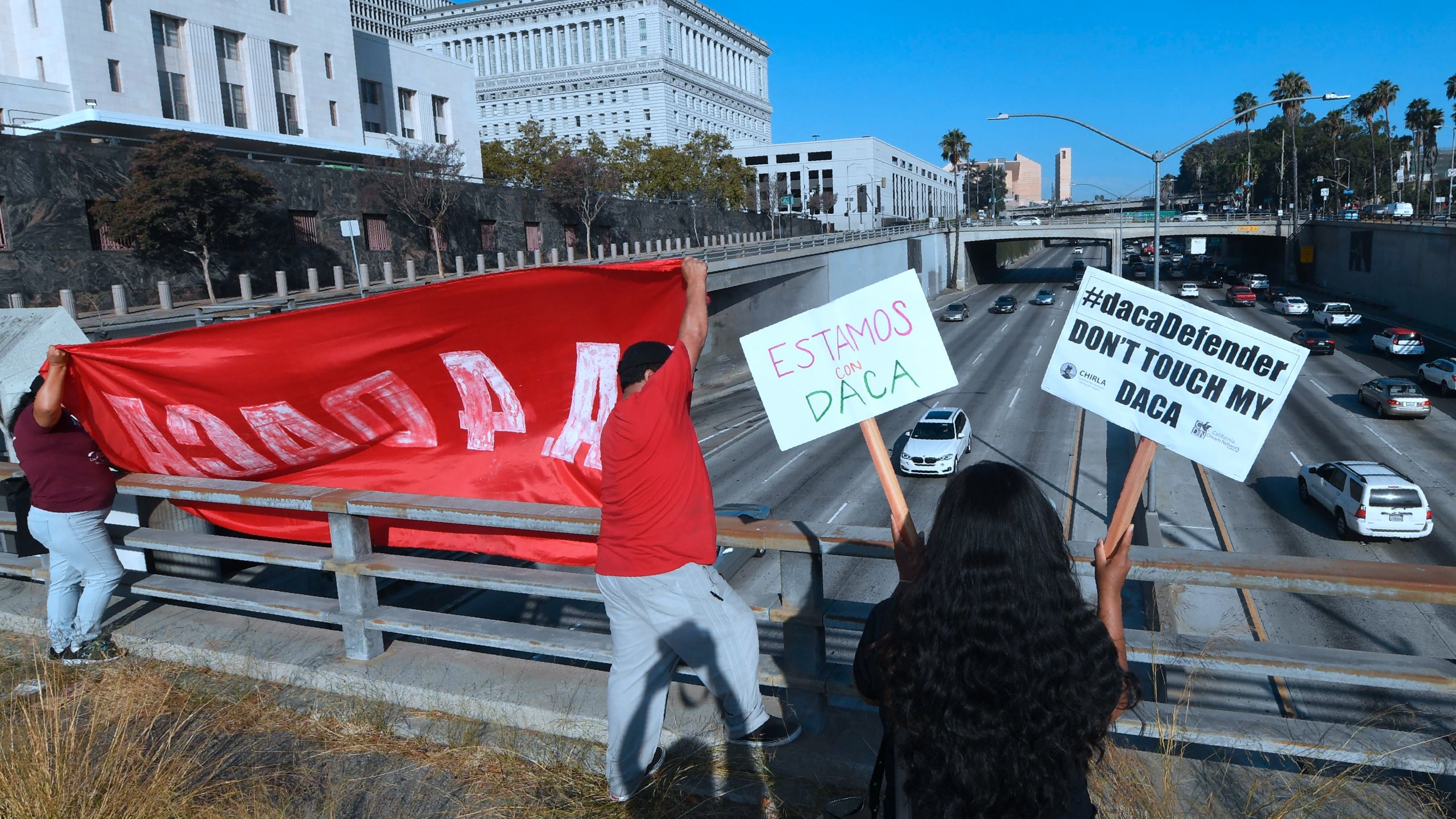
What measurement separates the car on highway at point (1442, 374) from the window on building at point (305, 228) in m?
46.7

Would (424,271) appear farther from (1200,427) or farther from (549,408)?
(1200,427)

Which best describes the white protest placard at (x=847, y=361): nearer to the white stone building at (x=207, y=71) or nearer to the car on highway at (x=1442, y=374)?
the car on highway at (x=1442, y=374)

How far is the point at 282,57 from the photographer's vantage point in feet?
183

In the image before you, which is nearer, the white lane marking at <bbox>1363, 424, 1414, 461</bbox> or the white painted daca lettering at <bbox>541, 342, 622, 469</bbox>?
the white painted daca lettering at <bbox>541, 342, 622, 469</bbox>

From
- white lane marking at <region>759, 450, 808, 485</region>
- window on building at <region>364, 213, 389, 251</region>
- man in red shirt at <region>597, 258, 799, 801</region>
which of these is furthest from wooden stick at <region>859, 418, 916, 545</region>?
window on building at <region>364, 213, 389, 251</region>

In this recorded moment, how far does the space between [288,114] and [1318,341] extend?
2347 inches

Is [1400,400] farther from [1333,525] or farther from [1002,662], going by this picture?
[1002,662]

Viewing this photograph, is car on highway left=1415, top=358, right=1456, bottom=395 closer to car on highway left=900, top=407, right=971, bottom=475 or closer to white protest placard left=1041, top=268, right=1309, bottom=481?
car on highway left=900, top=407, right=971, bottom=475

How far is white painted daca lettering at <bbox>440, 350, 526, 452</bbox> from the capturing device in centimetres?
491

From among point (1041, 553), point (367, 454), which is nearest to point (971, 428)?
point (367, 454)

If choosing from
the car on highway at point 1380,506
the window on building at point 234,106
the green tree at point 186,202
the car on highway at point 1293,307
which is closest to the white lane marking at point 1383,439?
the car on highway at point 1380,506

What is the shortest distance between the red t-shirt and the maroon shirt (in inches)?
137

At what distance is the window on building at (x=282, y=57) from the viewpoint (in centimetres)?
5506

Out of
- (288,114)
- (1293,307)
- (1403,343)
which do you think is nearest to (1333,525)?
(1403,343)
